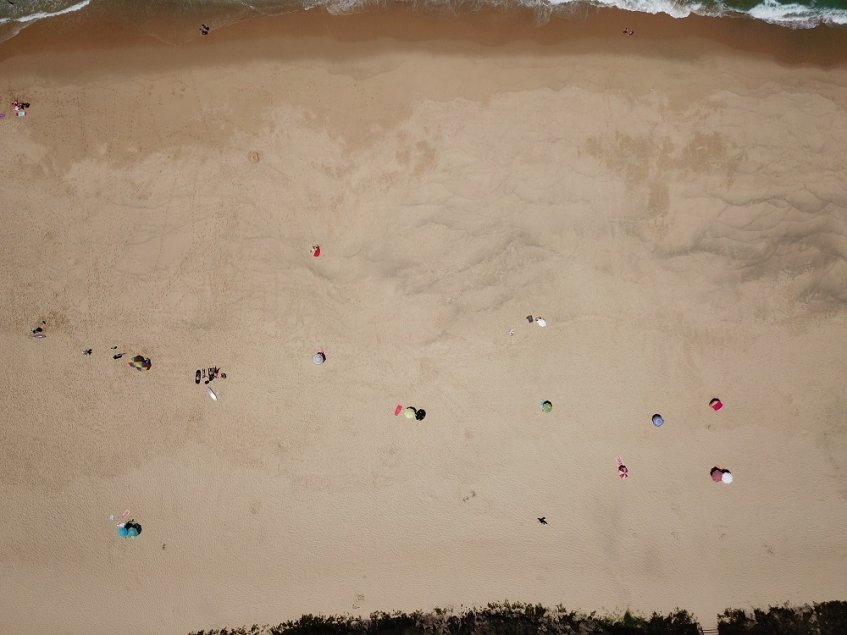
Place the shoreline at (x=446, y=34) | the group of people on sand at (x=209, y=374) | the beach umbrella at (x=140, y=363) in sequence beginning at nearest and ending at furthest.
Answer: the beach umbrella at (x=140, y=363) < the group of people on sand at (x=209, y=374) < the shoreline at (x=446, y=34)

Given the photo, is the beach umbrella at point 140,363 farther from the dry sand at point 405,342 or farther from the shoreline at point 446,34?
the shoreline at point 446,34

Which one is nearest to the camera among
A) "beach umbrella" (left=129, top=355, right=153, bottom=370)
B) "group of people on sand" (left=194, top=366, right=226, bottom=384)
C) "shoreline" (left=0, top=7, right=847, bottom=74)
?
"beach umbrella" (left=129, top=355, right=153, bottom=370)

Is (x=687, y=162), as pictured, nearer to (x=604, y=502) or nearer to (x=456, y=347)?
(x=456, y=347)

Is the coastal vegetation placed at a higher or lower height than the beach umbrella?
lower

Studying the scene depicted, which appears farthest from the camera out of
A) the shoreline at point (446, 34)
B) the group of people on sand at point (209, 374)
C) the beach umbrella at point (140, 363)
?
the shoreline at point (446, 34)

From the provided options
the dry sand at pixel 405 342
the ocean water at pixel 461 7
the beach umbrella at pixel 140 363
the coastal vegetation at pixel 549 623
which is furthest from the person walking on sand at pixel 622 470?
the beach umbrella at pixel 140 363

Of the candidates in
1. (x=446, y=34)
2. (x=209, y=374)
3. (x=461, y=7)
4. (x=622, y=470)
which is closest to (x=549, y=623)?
(x=622, y=470)

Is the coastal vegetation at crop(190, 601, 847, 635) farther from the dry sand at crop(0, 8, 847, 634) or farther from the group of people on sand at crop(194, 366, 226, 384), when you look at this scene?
the group of people on sand at crop(194, 366, 226, 384)

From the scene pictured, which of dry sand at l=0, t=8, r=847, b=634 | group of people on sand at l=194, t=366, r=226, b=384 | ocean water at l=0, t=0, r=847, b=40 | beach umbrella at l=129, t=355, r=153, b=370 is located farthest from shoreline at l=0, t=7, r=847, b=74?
group of people on sand at l=194, t=366, r=226, b=384
